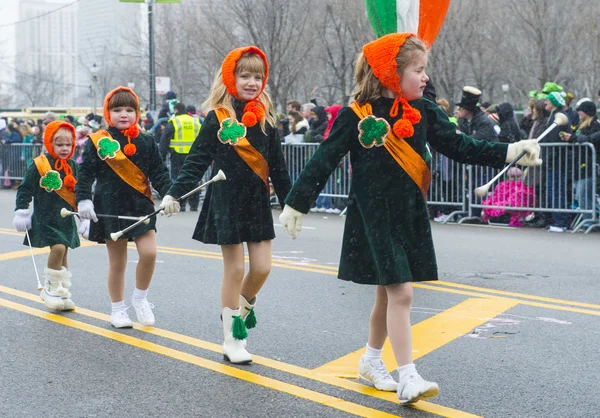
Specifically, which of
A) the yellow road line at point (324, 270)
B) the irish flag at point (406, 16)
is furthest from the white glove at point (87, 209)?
the irish flag at point (406, 16)

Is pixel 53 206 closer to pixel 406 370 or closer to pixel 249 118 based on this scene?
pixel 249 118

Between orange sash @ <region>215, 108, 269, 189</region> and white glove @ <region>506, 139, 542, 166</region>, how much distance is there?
1.46m

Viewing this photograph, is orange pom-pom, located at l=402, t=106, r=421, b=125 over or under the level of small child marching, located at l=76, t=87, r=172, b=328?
over

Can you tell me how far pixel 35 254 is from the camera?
9.74 metres

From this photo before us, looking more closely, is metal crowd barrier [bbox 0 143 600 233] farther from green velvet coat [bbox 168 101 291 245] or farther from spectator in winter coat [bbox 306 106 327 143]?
green velvet coat [bbox 168 101 291 245]

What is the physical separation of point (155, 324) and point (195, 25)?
29.5m

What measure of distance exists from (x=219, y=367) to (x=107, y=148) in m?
1.77

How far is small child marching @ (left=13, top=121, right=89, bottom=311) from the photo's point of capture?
662 cm

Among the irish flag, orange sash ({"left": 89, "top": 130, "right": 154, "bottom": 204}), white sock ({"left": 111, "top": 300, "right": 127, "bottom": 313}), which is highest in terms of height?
the irish flag

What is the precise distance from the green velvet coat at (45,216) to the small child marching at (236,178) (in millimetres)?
1903

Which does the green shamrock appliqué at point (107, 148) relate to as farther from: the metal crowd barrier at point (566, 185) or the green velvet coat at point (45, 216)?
the metal crowd barrier at point (566, 185)

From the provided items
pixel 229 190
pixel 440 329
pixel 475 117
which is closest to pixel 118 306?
pixel 229 190

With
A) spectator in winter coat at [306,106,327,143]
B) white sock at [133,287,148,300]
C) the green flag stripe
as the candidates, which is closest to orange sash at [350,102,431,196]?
white sock at [133,287,148,300]

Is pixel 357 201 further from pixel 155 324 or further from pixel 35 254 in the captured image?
pixel 35 254
